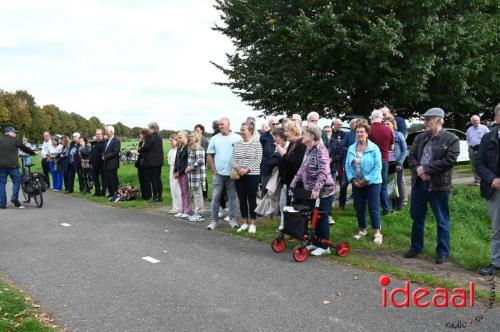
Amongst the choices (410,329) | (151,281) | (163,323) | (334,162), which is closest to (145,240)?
(151,281)

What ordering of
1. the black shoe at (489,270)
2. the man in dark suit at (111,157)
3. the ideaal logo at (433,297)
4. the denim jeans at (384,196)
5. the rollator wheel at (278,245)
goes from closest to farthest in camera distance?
the ideaal logo at (433,297), the black shoe at (489,270), the rollator wheel at (278,245), the denim jeans at (384,196), the man in dark suit at (111,157)

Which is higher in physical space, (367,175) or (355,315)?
(367,175)

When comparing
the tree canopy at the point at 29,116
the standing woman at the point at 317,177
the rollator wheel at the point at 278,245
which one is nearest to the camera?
the standing woman at the point at 317,177

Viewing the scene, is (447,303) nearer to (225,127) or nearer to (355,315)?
(355,315)

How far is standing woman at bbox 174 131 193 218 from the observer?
9.61 meters

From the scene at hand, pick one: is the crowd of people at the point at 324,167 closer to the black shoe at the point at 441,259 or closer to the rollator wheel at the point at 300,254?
the black shoe at the point at 441,259

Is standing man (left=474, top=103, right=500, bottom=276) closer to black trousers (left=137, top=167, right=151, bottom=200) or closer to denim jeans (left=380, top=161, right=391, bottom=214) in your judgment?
denim jeans (left=380, top=161, right=391, bottom=214)

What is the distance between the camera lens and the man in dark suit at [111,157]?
12.6 metres

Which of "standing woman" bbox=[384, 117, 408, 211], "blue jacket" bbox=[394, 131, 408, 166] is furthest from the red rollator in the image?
"blue jacket" bbox=[394, 131, 408, 166]

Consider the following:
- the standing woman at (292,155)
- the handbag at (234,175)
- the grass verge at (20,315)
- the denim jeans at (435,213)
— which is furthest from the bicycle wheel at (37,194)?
the denim jeans at (435,213)

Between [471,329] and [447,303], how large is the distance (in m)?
0.61

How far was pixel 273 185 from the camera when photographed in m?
7.73

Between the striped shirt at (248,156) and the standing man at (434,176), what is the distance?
2676 millimetres

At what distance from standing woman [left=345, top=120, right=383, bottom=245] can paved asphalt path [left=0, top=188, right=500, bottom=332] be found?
1513 millimetres
